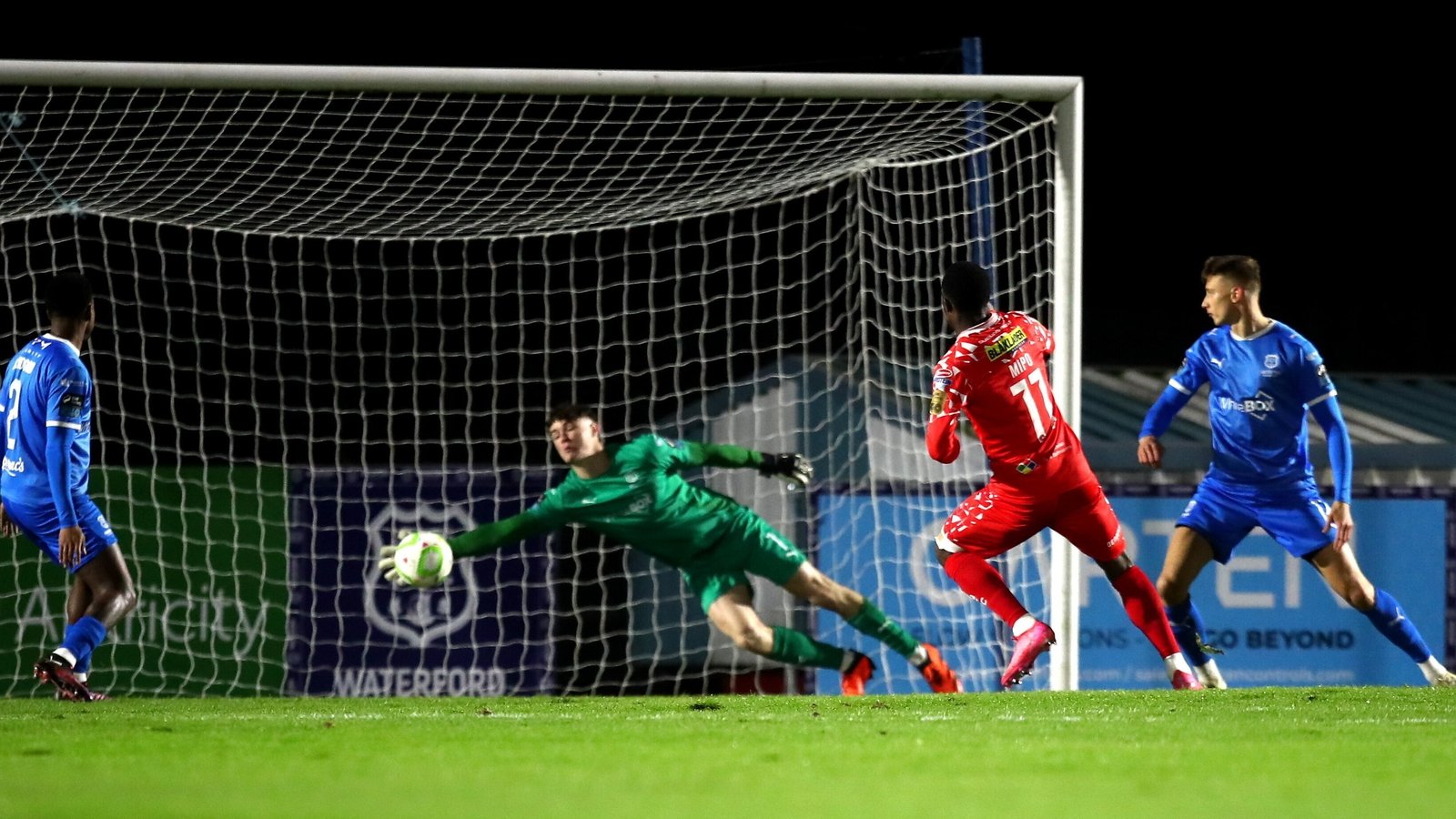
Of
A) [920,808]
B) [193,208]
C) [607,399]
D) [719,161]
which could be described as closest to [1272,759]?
[920,808]

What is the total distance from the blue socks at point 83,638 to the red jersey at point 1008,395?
3.27 metres

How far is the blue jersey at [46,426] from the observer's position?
6.74m

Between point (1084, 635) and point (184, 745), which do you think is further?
point (1084, 635)

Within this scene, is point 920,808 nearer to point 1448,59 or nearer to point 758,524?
point 758,524

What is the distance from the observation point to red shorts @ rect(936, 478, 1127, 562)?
21.9 ft

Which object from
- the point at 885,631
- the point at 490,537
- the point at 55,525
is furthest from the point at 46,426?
the point at 885,631

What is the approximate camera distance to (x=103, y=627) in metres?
6.95

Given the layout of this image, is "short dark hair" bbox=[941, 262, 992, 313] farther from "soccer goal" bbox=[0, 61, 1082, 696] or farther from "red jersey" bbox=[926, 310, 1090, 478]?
"soccer goal" bbox=[0, 61, 1082, 696]

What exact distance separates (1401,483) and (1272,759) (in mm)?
8659

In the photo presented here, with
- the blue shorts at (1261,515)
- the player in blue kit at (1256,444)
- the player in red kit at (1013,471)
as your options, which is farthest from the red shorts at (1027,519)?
the blue shorts at (1261,515)

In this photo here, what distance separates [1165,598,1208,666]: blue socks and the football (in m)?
3.00

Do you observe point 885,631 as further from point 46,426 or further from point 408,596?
point 46,426

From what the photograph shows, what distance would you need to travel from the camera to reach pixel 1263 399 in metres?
6.99

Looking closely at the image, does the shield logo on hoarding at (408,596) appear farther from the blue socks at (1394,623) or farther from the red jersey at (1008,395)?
the blue socks at (1394,623)
